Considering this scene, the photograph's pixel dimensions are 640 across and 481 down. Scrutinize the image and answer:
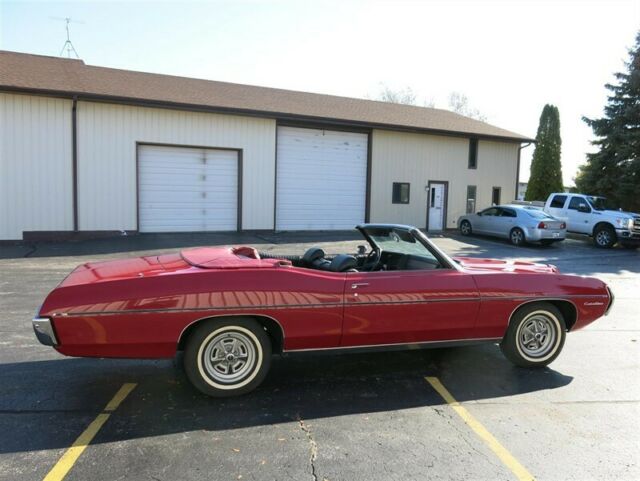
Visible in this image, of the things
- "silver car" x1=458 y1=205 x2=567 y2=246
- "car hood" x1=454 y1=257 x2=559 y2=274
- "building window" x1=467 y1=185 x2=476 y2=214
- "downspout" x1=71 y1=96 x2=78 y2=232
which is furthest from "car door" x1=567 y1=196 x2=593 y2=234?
"downspout" x1=71 y1=96 x2=78 y2=232

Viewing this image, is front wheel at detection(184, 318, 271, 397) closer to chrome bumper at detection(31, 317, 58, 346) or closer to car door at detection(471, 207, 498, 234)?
chrome bumper at detection(31, 317, 58, 346)

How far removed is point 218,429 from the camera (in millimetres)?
→ 3543

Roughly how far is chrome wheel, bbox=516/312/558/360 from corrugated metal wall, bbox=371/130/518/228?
1613 centimetres

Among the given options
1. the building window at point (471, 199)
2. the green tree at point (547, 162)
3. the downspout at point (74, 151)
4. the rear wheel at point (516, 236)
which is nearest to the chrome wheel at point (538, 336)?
the rear wheel at point (516, 236)

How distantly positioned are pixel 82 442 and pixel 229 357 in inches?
46.1

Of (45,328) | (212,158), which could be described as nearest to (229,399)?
(45,328)

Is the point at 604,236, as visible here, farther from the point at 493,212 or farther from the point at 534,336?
the point at 534,336

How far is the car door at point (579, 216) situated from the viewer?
18922mm

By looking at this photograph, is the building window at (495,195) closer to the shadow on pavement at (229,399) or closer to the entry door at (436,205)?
the entry door at (436,205)

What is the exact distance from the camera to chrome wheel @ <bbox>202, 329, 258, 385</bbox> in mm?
3979

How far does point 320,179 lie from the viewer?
19.9 m

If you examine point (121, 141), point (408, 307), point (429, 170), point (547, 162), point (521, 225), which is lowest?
point (408, 307)

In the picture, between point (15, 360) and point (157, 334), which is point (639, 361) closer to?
point (157, 334)

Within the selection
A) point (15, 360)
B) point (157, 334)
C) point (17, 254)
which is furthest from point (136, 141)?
point (157, 334)
